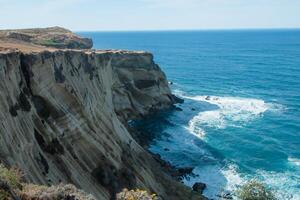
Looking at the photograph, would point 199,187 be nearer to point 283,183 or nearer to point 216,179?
point 216,179

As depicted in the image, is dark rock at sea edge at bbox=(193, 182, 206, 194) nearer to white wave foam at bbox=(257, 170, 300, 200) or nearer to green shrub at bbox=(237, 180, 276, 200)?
white wave foam at bbox=(257, 170, 300, 200)

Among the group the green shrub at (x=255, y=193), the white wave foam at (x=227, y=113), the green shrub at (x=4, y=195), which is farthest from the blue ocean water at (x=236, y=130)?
the green shrub at (x=4, y=195)

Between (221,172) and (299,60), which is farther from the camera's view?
(299,60)

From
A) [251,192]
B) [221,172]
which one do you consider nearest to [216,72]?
[221,172]

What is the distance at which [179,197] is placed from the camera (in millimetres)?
50562

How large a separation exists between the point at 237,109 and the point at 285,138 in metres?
24.3

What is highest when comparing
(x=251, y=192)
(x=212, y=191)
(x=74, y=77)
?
(x=74, y=77)

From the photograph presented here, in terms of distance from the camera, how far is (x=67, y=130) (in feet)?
143

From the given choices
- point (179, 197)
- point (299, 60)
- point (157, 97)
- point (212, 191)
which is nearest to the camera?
point (179, 197)

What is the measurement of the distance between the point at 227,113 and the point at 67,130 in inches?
2433

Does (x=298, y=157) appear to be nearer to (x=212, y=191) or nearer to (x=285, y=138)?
(x=285, y=138)

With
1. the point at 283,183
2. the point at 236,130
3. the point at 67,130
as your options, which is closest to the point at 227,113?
the point at 236,130

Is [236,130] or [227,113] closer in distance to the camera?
[236,130]

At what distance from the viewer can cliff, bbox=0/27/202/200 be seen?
122ft
